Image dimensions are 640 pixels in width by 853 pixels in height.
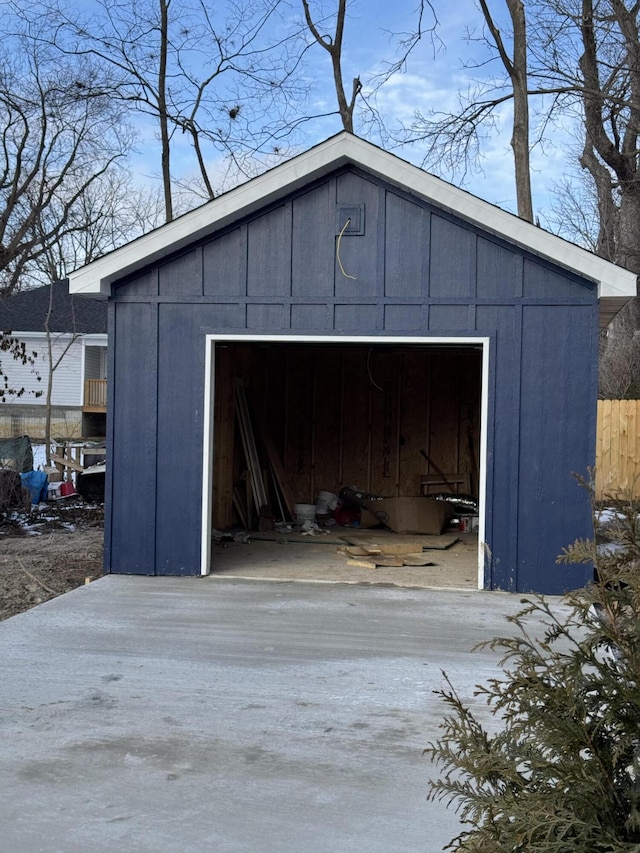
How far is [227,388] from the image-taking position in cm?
1183

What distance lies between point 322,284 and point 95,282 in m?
2.15

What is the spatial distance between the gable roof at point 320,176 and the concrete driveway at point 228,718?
2968mm

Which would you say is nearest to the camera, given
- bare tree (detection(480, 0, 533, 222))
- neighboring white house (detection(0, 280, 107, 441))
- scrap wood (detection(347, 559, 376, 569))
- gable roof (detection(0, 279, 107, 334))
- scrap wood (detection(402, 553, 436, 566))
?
scrap wood (detection(347, 559, 376, 569))

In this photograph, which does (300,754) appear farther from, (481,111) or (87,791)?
(481,111)

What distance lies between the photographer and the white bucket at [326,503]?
1344 cm

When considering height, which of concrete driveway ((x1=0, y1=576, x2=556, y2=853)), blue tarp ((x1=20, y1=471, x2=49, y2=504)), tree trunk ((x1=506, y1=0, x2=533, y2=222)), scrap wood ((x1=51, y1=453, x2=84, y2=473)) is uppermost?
tree trunk ((x1=506, y1=0, x2=533, y2=222))

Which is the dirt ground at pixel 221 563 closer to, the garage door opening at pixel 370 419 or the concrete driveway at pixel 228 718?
the concrete driveway at pixel 228 718

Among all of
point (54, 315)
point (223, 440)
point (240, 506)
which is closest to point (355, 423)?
point (240, 506)

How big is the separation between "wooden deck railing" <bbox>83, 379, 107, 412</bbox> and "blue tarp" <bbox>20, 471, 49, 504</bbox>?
12533 mm

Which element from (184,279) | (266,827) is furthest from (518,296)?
(266,827)

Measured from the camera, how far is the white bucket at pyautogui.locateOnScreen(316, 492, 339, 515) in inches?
529

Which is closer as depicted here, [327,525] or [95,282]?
[95,282]

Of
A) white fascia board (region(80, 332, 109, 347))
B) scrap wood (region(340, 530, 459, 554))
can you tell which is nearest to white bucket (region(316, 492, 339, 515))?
scrap wood (region(340, 530, 459, 554))

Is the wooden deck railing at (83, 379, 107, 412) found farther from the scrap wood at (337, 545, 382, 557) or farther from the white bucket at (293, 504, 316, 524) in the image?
the scrap wood at (337, 545, 382, 557)
